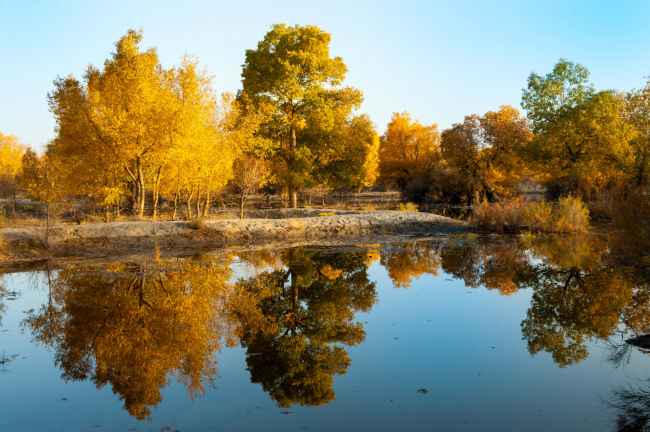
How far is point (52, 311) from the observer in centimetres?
797

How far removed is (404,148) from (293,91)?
1354 inches

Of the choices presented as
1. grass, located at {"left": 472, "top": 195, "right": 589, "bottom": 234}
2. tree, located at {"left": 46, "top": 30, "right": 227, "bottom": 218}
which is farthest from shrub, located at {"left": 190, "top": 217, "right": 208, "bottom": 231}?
grass, located at {"left": 472, "top": 195, "right": 589, "bottom": 234}

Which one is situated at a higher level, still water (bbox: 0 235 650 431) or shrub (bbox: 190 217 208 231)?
shrub (bbox: 190 217 208 231)

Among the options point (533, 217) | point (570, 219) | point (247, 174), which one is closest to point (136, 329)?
point (247, 174)

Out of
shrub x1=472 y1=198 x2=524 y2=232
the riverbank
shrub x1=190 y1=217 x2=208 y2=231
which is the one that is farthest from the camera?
shrub x1=472 y1=198 x2=524 y2=232

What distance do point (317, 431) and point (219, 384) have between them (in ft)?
4.97

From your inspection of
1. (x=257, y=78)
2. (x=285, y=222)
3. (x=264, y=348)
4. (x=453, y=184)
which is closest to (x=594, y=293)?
(x=264, y=348)

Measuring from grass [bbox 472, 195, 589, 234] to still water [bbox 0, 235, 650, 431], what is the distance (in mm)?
9801

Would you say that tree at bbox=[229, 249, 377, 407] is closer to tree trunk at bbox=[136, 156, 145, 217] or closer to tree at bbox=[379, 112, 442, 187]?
tree trunk at bbox=[136, 156, 145, 217]

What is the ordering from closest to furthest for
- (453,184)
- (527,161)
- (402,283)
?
(402,283)
(527,161)
(453,184)

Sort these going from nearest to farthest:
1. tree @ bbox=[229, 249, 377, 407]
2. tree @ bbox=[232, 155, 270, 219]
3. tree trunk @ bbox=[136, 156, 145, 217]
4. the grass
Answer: tree @ bbox=[229, 249, 377, 407] → tree trunk @ bbox=[136, 156, 145, 217] → the grass → tree @ bbox=[232, 155, 270, 219]

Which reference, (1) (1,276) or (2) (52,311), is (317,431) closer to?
(2) (52,311)

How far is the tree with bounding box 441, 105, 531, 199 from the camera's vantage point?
41094 mm

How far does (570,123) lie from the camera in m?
35.8
